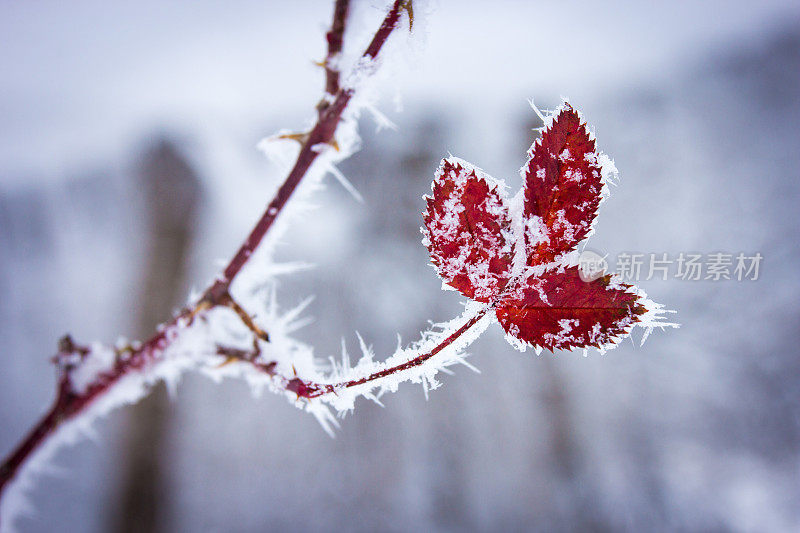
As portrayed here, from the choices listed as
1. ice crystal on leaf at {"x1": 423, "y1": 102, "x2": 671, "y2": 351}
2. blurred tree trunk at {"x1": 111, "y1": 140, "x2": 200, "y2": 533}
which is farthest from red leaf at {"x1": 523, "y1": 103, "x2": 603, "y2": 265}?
blurred tree trunk at {"x1": 111, "y1": 140, "x2": 200, "y2": 533}

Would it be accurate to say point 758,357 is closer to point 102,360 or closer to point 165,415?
point 102,360

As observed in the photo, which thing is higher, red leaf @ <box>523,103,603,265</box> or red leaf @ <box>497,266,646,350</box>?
red leaf @ <box>523,103,603,265</box>

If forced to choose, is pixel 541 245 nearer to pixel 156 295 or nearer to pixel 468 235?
pixel 468 235

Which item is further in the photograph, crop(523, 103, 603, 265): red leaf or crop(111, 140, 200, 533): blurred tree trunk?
crop(111, 140, 200, 533): blurred tree trunk

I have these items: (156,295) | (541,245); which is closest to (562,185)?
(541,245)

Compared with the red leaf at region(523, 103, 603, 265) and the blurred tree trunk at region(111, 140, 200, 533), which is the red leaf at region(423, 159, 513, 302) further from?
the blurred tree trunk at region(111, 140, 200, 533)
